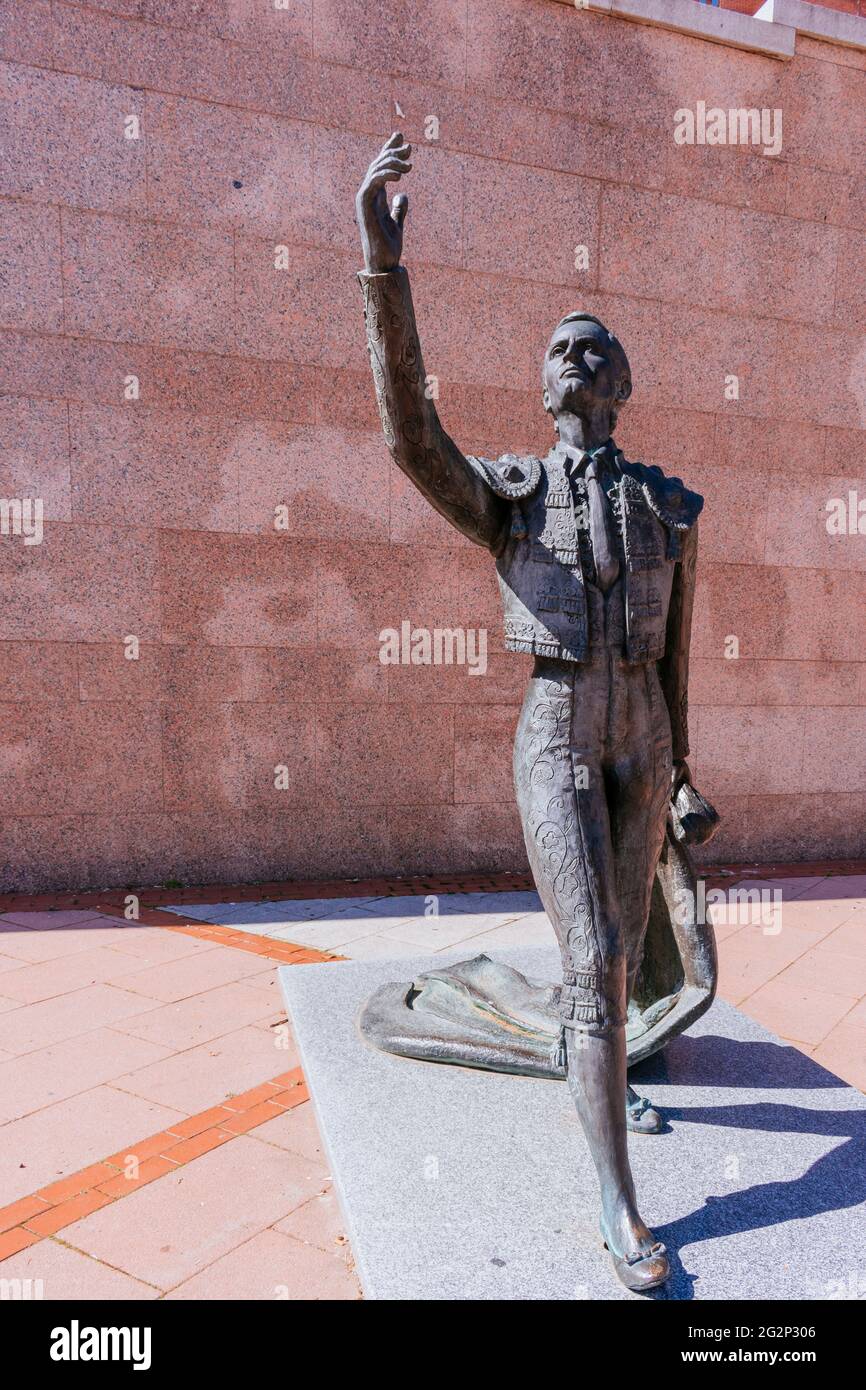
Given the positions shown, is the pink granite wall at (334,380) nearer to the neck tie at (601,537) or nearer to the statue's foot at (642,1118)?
the statue's foot at (642,1118)

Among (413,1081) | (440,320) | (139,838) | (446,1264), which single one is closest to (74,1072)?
(413,1081)

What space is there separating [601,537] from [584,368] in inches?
18.5

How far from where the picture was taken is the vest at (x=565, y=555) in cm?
266

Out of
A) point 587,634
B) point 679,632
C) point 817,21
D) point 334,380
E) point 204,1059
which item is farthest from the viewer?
point 817,21

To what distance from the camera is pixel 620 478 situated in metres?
2.77

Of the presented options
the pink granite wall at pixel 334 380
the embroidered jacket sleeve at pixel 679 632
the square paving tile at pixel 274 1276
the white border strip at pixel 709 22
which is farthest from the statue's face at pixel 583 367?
the white border strip at pixel 709 22

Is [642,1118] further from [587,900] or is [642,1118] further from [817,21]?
[817,21]

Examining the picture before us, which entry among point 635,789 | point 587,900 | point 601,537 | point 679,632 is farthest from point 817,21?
point 587,900

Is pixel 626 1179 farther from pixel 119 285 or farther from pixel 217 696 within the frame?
pixel 119 285

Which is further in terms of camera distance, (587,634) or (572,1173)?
(572,1173)

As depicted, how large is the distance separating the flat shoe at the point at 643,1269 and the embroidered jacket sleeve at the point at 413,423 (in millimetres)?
1847

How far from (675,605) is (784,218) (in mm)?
5936

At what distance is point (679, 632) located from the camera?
9.78 feet

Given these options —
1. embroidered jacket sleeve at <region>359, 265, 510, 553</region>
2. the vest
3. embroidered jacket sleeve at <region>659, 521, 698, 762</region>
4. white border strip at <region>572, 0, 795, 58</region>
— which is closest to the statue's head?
the vest
